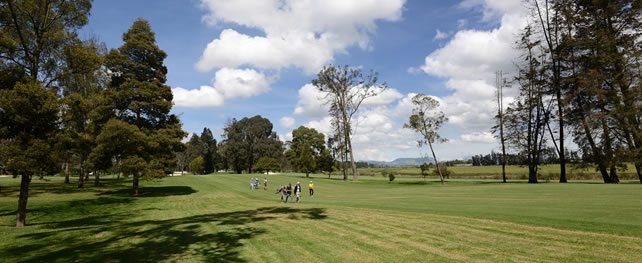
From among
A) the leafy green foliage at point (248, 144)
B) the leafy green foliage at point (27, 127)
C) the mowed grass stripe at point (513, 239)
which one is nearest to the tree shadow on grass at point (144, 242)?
the leafy green foliage at point (27, 127)

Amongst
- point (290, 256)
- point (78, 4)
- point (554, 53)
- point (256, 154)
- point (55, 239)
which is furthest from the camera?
point (256, 154)

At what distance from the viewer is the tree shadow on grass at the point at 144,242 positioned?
10344 millimetres

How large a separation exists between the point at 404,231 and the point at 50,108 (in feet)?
52.5

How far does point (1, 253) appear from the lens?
1070 cm

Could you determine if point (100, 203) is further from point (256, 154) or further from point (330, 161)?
point (256, 154)

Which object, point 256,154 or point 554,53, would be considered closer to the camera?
point 554,53

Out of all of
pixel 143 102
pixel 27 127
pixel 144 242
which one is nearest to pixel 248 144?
pixel 143 102

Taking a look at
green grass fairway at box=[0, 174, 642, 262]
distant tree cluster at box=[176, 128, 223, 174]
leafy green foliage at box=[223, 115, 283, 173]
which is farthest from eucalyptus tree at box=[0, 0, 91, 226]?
distant tree cluster at box=[176, 128, 223, 174]

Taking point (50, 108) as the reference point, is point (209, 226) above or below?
below

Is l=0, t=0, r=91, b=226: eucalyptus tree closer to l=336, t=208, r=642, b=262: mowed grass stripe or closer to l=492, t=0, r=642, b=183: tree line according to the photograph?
l=336, t=208, r=642, b=262: mowed grass stripe

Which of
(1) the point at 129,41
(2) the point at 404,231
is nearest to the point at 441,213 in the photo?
(2) the point at 404,231

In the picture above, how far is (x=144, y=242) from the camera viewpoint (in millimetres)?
12258

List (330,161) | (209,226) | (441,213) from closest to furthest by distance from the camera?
(209,226), (441,213), (330,161)

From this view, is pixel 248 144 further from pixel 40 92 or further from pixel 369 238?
pixel 369 238
